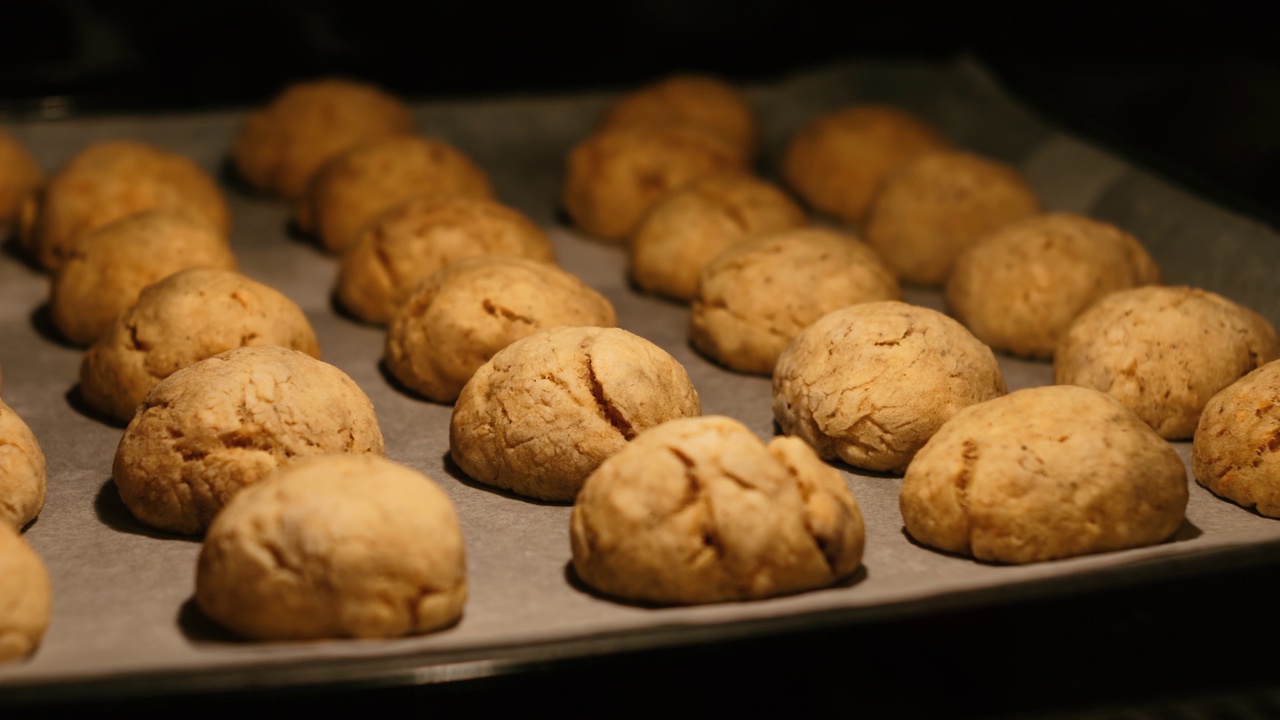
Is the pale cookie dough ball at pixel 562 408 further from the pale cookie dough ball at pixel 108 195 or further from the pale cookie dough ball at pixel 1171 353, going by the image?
the pale cookie dough ball at pixel 108 195

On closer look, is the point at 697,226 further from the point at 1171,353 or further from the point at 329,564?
the point at 329,564

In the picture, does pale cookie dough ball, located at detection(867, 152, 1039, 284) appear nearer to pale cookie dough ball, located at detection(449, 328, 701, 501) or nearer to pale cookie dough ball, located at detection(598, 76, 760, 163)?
pale cookie dough ball, located at detection(598, 76, 760, 163)

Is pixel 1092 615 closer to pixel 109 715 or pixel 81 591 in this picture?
pixel 109 715

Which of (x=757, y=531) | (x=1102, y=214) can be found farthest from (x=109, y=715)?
(x=1102, y=214)

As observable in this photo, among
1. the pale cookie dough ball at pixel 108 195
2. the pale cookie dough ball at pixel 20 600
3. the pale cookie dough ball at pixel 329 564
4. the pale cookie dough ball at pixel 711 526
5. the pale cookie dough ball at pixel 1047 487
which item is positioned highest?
the pale cookie dough ball at pixel 1047 487

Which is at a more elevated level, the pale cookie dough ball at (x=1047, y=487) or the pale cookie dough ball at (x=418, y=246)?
the pale cookie dough ball at (x=1047, y=487)

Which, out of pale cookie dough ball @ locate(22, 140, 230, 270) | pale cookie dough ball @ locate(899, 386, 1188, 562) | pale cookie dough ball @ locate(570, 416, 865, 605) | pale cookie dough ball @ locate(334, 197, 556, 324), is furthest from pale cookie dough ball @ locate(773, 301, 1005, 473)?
pale cookie dough ball @ locate(22, 140, 230, 270)

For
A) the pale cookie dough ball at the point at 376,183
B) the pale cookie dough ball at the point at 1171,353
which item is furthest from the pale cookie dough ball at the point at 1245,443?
the pale cookie dough ball at the point at 376,183
